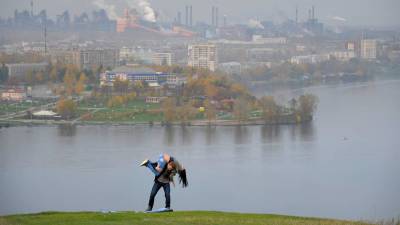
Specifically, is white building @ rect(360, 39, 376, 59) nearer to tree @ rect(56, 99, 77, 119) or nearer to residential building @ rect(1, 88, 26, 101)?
residential building @ rect(1, 88, 26, 101)

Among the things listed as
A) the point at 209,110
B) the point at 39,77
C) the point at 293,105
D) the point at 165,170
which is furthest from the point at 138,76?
the point at 165,170

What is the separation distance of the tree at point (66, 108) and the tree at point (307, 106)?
268 cm

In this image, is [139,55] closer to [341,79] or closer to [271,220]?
[341,79]

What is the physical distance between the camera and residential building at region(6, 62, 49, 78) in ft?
61.1

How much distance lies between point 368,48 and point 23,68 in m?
8.15

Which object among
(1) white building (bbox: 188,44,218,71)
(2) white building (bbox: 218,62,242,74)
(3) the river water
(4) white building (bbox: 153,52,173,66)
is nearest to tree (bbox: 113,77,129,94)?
(3) the river water

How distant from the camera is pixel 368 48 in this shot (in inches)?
967

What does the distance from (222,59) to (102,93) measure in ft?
20.3

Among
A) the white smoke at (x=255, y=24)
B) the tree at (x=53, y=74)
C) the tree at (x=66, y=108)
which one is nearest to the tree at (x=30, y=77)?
the tree at (x=53, y=74)

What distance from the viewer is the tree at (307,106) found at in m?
14.3

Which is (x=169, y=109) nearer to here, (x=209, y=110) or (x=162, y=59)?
(x=209, y=110)

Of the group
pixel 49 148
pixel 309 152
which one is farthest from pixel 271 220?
pixel 49 148

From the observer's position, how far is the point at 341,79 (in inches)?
826

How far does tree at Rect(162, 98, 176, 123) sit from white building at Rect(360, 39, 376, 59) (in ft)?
29.9
